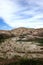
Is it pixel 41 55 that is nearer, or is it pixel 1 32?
pixel 41 55

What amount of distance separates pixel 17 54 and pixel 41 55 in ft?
11.8

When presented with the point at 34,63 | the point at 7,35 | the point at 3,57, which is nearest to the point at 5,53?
the point at 3,57

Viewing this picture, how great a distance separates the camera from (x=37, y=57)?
27.8 metres

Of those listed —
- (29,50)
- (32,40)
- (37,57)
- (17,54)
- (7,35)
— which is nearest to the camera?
(37,57)

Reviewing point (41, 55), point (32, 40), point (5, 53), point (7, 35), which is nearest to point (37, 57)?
point (41, 55)

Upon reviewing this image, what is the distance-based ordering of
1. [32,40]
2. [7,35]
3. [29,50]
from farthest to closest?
[7,35], [32,40], [29,50]

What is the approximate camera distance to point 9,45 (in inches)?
1390

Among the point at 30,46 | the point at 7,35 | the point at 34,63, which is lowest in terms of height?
the point at 34,63

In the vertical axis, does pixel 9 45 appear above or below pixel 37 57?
above

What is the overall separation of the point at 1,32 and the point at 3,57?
19027mm

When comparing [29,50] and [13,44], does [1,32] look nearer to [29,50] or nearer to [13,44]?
[13,44]

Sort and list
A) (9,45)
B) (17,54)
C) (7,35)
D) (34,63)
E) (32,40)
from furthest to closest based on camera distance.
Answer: (7,35)
(32,40)
(9,45)
(17,54)
(34,63)

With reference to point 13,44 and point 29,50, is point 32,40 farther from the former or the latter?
point 29,50

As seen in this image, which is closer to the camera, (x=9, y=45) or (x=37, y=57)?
(x=37, y=57)
